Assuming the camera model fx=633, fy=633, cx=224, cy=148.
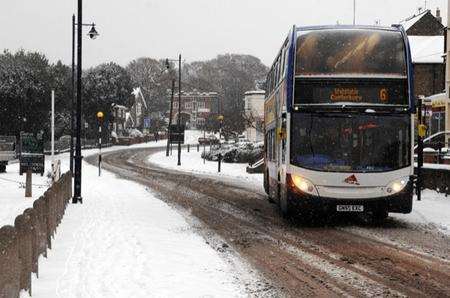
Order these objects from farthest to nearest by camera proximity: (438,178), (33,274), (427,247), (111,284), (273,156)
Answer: (438,178) → (273,156) → (427,247) → (33,274) → (111,284)

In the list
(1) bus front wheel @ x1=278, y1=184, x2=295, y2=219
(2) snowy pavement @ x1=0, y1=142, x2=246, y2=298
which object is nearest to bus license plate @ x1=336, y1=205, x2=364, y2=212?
(1) bus front wheel @ x1=278, y1=184, x2=295, y2=219

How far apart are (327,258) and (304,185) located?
3.38 meters

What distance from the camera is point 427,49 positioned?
54.5 metres

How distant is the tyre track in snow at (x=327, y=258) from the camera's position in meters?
7.39

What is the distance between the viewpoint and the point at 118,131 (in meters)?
90.4

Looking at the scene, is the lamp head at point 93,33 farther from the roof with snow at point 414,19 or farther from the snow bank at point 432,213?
the roof with snow at point 414,19

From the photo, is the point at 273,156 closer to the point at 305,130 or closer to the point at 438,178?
the point at 305,130

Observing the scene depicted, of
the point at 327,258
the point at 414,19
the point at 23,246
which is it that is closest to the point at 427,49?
the point at 414,19

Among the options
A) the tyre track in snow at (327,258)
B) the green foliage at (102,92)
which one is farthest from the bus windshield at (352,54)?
the green foliage at (102,92)

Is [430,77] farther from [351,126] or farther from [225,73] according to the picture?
[225,73]

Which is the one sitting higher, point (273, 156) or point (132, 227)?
point (273, 156)

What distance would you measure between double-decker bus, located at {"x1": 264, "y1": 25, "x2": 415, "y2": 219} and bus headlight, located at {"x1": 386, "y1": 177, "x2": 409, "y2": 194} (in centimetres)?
2

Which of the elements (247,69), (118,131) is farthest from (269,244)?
(247,69)

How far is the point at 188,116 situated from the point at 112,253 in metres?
132
